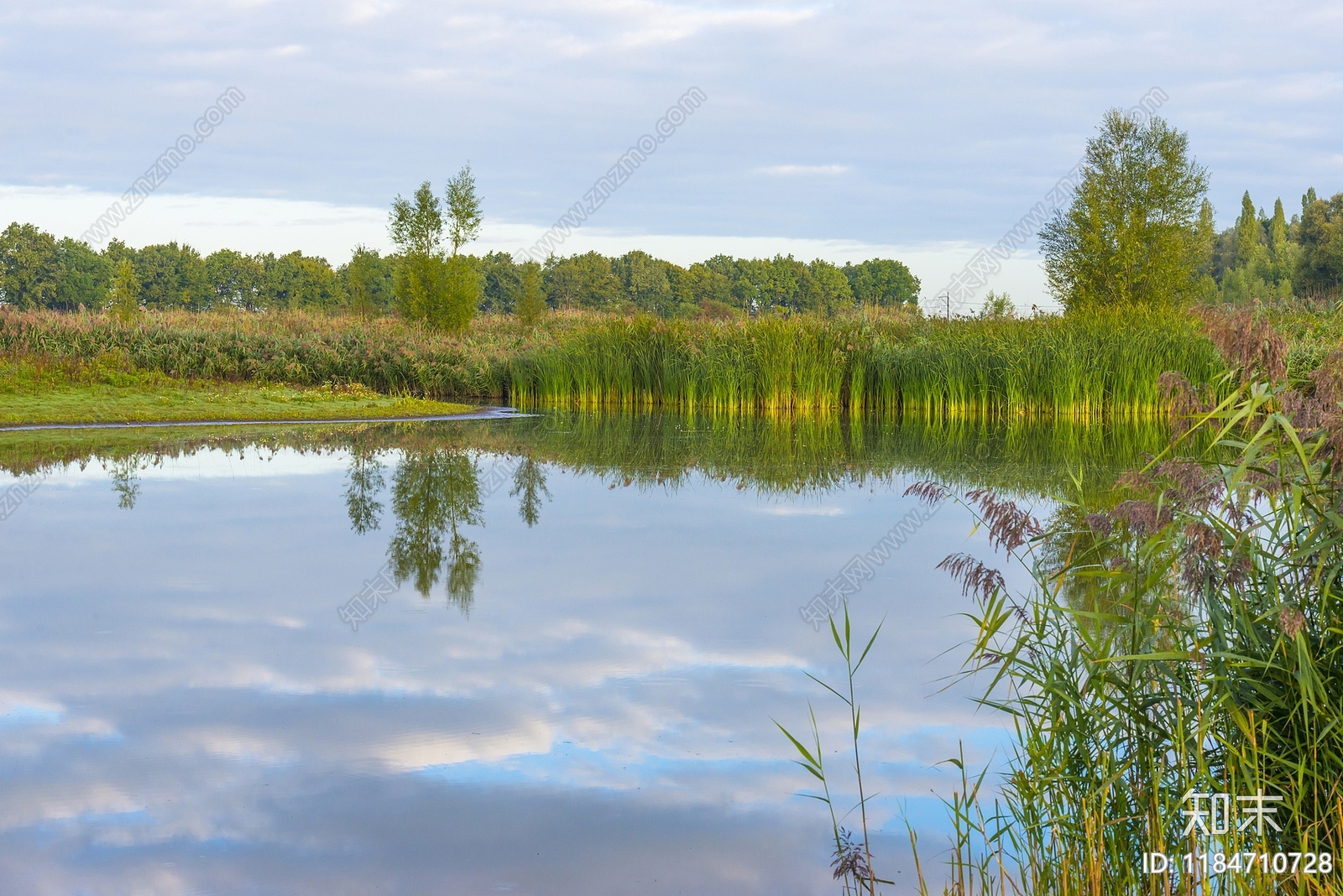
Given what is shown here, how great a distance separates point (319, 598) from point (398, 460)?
5.78 meters

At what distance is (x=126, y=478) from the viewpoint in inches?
367

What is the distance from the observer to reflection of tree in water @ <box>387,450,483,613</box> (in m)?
5.74

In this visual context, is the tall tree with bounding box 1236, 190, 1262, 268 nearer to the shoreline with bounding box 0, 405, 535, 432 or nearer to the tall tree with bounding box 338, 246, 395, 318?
the tall tree with bounding box 338, 246, 395, 318

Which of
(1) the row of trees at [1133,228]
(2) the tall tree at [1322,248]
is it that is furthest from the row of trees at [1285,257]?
(1) the row of trees at [1133,228]

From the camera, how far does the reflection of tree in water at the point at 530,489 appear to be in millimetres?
7805

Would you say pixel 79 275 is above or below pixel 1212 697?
above

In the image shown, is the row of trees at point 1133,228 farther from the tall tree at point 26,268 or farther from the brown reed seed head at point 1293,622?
the tall tree at point 26,268

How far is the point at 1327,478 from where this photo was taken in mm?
2559

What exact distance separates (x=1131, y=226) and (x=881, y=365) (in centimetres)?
2464

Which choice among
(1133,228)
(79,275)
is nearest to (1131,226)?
(1133,228)

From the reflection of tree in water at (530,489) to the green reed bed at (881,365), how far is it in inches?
310

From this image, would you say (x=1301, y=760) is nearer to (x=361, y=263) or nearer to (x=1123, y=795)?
(x=1123, y=795)

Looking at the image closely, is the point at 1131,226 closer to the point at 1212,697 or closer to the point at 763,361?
the point at 763,361

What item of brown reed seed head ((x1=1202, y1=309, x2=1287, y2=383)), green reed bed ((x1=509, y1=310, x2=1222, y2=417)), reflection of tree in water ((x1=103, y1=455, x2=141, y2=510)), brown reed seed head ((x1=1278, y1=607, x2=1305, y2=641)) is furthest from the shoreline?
brown reed seed head ((x1=1278, y1=607, x2=1305, y2=641))
